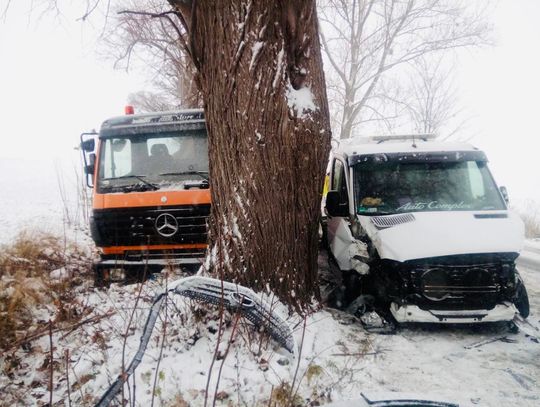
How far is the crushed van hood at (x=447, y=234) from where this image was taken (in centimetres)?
382

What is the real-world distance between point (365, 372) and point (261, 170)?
2217 millimetres

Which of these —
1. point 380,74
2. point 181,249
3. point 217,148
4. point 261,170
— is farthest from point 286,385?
point 380,74

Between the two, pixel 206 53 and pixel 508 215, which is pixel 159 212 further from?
pixel 508 215

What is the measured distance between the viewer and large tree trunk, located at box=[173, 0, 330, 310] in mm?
Answer: 3773

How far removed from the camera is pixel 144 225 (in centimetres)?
545

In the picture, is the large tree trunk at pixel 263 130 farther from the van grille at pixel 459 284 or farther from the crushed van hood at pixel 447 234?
the van grille at pixel 459 284

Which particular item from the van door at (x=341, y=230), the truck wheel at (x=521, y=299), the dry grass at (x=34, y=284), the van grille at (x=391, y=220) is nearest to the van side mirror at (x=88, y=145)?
the dry grass at (x=34, y=284)

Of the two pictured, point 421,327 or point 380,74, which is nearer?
point 421,327

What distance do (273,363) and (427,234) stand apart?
2153mm

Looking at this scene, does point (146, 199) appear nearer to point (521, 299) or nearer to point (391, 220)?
point (391, 220)

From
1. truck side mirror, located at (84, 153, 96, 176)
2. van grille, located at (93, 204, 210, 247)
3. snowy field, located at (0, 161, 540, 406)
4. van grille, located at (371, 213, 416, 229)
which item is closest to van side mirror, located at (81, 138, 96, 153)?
truck side mirror, located at (84, 153, 96, 176)

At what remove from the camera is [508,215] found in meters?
4.36

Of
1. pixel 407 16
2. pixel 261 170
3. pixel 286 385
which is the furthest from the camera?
pixel 407 16

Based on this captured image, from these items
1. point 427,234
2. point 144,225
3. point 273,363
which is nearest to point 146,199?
point 144,225
